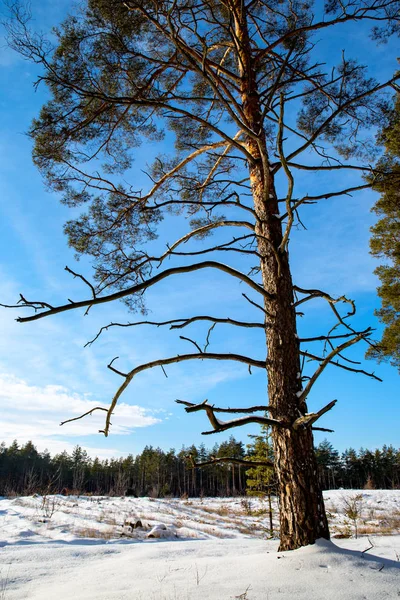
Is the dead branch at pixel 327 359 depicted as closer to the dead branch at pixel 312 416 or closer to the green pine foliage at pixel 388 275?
the dead branch at pixel 312 416

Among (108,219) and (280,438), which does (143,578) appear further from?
(108,219)

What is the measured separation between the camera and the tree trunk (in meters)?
2.25

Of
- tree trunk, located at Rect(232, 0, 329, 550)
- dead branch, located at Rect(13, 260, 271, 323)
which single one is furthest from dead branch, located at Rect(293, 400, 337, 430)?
dead branch, located at Rect(13, 260, 271, 323)

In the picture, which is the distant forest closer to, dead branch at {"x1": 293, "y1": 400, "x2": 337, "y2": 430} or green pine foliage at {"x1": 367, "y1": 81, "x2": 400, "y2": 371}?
green pine foliage at {"x1": 367, "y1": 81, "x2": 400, "y2": 371}

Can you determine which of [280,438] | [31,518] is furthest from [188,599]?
[31,518]

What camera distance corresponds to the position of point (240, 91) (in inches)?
159

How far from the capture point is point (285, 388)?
2.53 m

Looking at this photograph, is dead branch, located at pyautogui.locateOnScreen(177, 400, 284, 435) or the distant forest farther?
the distant forest

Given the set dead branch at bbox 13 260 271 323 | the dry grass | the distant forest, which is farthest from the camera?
the distant forest

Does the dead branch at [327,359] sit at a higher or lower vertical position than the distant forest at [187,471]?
higher

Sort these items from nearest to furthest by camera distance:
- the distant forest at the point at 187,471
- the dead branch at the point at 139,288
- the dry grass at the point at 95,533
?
the dead branch at the point at 139,288
the dry grass at the point at 95,533
the distant forest at the point at 187,471

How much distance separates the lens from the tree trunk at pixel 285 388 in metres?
2.25

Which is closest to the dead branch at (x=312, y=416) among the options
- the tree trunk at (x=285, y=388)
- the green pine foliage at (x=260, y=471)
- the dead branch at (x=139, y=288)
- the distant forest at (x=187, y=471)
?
the tree trunk at (x=285, y=388)

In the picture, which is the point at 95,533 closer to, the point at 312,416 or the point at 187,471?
the point at 312,416
